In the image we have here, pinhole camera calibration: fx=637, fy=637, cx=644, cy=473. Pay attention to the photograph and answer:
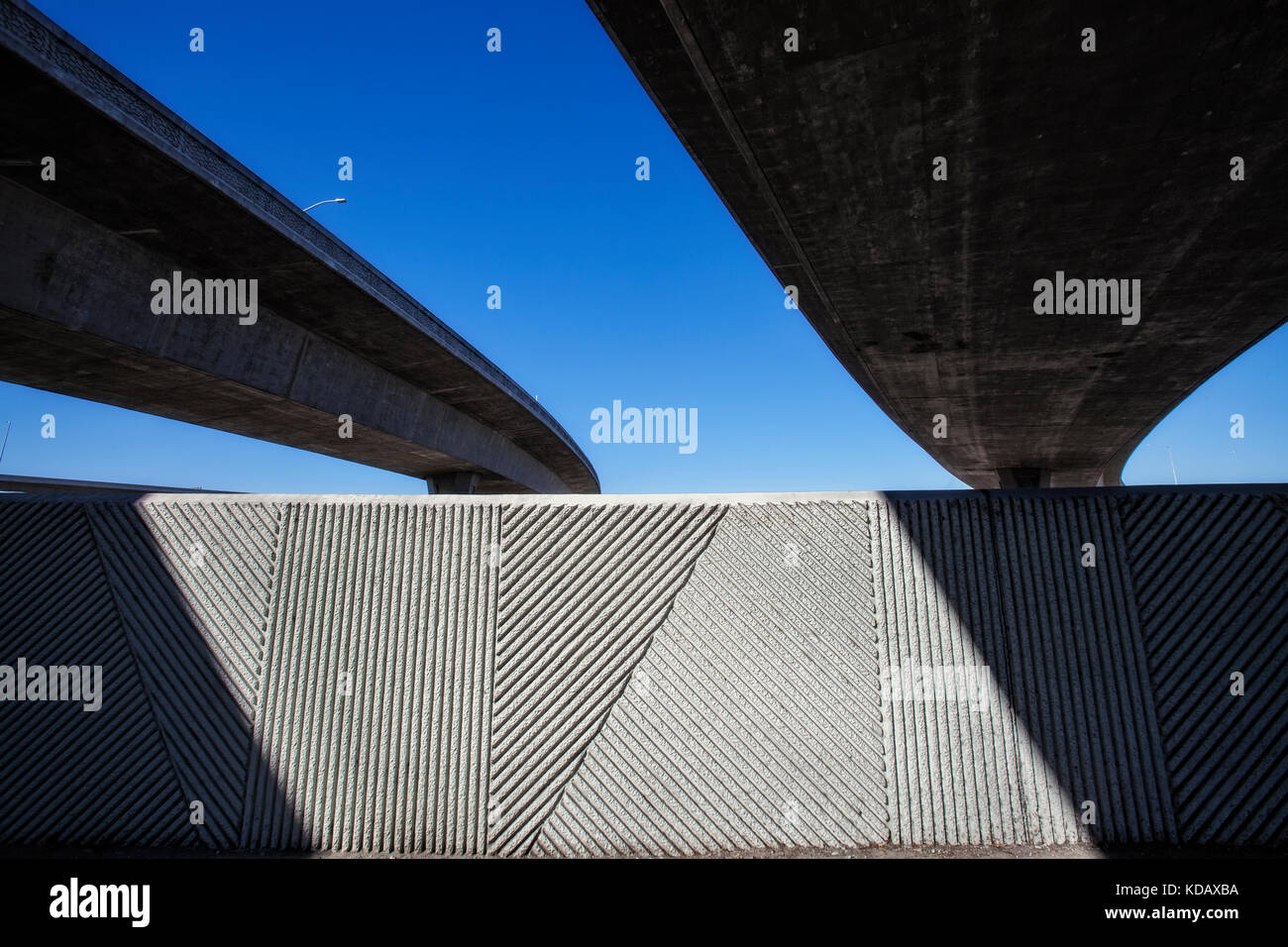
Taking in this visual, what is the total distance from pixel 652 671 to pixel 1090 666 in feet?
10.9

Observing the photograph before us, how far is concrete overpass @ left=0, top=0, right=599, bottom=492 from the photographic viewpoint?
5.86m

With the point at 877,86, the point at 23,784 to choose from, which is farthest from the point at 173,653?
the point at 877,86

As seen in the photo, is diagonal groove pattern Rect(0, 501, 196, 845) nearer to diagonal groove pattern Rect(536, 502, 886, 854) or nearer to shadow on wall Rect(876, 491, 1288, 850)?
diagonal groove pattern Rect(536, 502, 886, 854)

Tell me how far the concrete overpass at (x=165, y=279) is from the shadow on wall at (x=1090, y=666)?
7956mm

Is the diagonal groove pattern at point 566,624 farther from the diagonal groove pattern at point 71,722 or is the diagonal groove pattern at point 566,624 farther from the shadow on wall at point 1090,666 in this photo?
the diagonal groove pattern at point 71,722

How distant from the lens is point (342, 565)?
554 centimetres

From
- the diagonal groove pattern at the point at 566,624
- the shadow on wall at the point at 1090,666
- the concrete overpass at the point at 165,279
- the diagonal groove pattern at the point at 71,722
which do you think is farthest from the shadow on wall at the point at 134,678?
the shadow on wall at the point at 1090,666

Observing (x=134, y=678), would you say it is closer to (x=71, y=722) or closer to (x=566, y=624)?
(x=71, y=722)

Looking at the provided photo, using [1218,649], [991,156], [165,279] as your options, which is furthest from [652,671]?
[165,279]

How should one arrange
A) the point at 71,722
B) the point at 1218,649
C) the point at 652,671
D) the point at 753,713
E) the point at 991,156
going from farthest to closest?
the point at 991,156, the point at 71,722, the point at 652,671, the point at 753,713, the point at 1218,649

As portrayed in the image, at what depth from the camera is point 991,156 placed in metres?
6.37

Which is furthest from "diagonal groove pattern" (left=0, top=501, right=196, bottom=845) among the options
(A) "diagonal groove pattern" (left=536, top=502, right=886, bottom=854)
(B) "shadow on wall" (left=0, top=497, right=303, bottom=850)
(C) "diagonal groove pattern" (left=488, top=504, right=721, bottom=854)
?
(A) "diagonal groove pattern" (left=536, top=502, right=886, bottom=854)

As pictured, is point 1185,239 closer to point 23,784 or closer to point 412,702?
point 412,702

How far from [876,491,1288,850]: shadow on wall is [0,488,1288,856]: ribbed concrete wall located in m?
0.02
